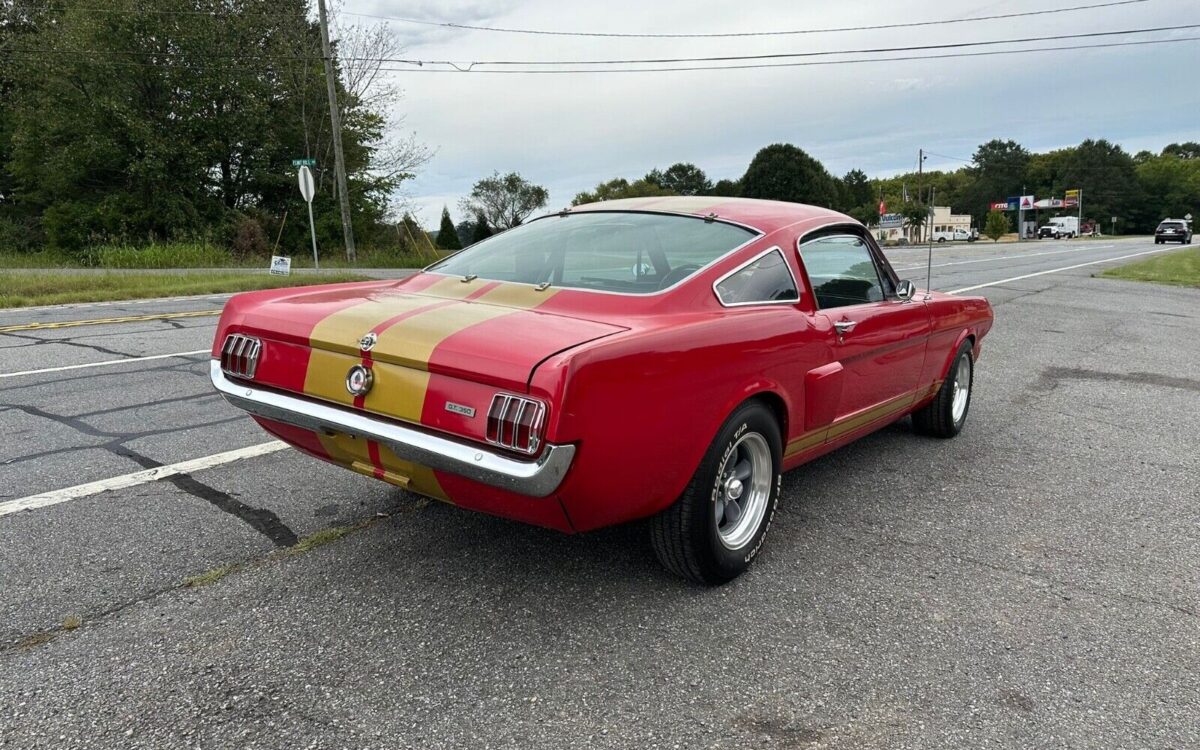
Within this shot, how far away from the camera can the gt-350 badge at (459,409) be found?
2.30 meters

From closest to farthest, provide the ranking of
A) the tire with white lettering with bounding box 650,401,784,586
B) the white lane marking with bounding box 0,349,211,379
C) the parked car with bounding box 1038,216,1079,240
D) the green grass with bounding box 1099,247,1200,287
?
1. the tire with white lettering with bounding box 650,401,784,586
2. the white lane marking with bounding box 0,349,211,379
3. the green grass with bounding box 1099,247,1200,287
4. the parked car with bounding box 1038,216,1079,240

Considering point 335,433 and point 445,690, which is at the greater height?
point 335,433

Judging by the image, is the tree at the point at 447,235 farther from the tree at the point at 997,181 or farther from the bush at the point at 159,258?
the tree at the point at 997,181

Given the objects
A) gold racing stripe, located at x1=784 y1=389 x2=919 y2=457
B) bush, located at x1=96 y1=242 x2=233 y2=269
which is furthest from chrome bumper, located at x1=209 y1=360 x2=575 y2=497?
bush, located at x1=96 y1=242 x2=233 y2=269

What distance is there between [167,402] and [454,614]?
3723 millimetres

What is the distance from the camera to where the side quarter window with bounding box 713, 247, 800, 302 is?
298 cm

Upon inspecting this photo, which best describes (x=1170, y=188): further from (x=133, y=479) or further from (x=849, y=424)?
(x=133, y=479)

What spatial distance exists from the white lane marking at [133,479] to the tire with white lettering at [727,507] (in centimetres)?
253

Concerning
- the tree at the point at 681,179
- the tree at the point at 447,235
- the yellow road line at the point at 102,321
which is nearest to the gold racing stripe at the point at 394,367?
the yellow road line at the point at 102,321

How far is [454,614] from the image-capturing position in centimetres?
261

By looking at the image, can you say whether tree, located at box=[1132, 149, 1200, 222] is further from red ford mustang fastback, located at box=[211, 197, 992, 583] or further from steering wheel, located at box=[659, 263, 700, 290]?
steering wheel, located at box=[659, 263, 700, 290]

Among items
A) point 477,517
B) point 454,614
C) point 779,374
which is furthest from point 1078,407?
point 454,614

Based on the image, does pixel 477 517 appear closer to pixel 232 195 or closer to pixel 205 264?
pixel 205 264

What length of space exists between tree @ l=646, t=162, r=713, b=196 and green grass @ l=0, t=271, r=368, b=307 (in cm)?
9669
